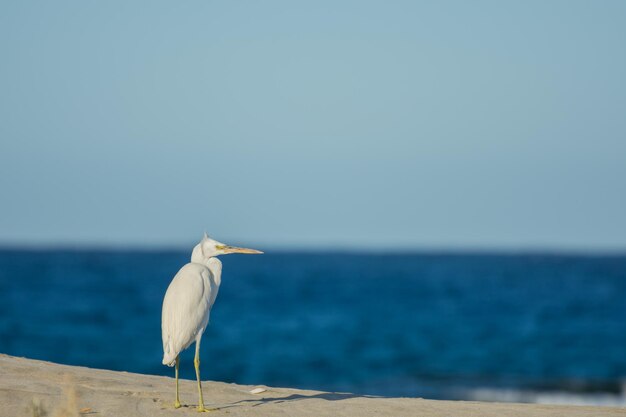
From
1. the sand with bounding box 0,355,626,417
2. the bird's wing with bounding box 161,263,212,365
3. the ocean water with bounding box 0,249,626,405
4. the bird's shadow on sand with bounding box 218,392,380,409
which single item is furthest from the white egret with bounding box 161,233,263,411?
the ocean water with bounding box 0,249,626,405

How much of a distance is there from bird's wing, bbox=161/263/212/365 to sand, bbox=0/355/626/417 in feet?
1.66

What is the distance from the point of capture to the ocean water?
22.2m

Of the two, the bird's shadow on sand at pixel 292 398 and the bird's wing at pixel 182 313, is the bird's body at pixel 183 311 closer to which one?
the bird's wing at pixel 182 313

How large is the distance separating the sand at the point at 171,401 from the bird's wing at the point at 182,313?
51 centimetres

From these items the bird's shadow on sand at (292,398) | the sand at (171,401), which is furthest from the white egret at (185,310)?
the bird's shadow on sand at (292,398)

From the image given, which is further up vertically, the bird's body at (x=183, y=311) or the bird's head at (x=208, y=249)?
the bird's head at (x=208, y=249)

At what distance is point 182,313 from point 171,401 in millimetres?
844

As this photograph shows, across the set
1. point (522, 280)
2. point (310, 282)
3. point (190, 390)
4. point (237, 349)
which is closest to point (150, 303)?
point (237, 349)

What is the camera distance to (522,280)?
7075 centimetres

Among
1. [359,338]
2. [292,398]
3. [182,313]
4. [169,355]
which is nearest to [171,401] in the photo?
[169,355]

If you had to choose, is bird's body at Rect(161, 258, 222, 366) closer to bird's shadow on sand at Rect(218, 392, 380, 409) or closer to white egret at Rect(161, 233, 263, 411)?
white egret at Rect(161, 233, 263, 411)

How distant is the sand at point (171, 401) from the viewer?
7.84 m

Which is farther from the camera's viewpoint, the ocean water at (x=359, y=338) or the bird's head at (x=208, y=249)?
the ocean water at (x=359, y=338)

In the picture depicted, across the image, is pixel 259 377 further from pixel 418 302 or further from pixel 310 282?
pixel 310 282
